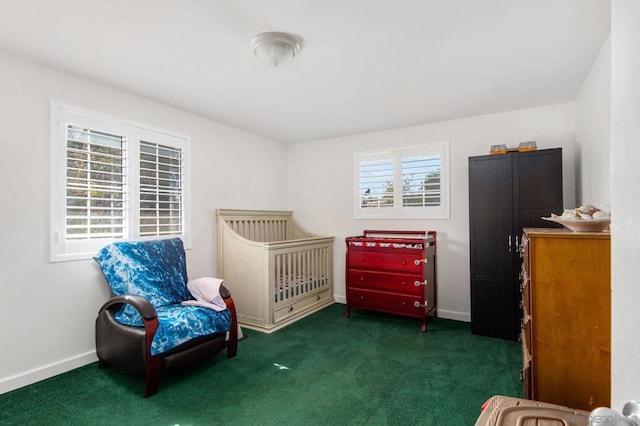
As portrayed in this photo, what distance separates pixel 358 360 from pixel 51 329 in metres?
2.44

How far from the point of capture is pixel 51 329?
2.59 metres

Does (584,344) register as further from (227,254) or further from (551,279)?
(227,254)

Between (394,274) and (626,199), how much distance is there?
10.6 ft

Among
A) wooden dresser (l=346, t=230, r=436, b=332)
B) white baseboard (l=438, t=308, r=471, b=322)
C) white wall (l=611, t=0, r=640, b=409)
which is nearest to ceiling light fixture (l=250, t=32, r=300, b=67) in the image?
white wall (l=611, t=0, r=640, b=409)

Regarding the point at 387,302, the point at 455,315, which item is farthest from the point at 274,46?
the point at 455,315

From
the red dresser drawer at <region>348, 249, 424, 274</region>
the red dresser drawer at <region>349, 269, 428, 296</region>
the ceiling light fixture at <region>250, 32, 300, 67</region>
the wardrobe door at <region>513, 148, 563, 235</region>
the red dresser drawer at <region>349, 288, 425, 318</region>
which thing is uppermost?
the ceiling light fixture at <region>250, 32, 300, 67</region>

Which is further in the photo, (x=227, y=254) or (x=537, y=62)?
(x=227, y=254)

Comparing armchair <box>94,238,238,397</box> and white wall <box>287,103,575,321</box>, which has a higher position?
white wall <box>287,103,575,321</box>

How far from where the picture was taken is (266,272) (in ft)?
11.8

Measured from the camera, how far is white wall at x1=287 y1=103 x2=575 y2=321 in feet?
11.5

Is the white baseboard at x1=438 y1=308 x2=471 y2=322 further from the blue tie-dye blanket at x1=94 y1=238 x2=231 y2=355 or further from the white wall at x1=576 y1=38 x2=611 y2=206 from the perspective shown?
the blue tie-dye blanket at x1=94 y1=238 x2=231 y2=355

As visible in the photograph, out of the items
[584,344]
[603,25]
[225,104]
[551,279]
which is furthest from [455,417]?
[225,104]

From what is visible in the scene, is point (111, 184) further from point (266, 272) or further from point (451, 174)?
point (451, 174)

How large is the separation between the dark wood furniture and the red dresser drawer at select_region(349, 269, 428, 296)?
570mm
